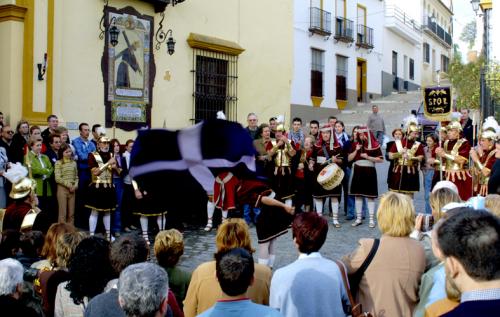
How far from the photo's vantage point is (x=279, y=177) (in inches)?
431

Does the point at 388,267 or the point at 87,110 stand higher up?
the point at 87,110

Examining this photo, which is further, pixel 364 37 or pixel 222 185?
pixel 364 37

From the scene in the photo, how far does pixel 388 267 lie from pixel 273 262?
172 inches

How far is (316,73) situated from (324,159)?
41.7 feet

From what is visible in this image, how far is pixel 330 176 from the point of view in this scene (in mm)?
10836

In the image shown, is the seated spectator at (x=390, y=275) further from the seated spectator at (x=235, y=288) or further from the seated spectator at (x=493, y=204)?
the seated spectator at (x=235, y=288)

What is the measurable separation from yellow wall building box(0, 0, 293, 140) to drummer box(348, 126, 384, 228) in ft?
12.5

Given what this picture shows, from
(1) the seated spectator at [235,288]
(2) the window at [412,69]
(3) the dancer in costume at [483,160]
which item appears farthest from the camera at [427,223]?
(2) the window at [412,69]

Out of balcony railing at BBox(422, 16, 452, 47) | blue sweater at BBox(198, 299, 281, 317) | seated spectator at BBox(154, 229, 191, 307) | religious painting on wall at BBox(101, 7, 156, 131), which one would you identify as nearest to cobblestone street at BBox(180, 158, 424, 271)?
seated spectator at BBox(154, 229, 191, 307)

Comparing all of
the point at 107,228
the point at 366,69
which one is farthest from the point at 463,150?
the point at 366,69

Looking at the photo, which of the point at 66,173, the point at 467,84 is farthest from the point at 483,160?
the point at 467,84

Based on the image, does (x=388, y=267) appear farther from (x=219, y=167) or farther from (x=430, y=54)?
(x=430, y=54)

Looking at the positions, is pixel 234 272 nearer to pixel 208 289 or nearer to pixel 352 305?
pixel 208 289

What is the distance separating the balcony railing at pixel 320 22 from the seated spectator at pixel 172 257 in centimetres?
1953
